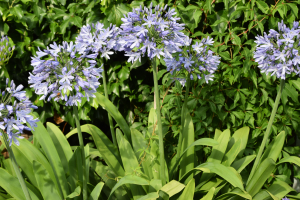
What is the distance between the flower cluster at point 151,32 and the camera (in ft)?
5.41

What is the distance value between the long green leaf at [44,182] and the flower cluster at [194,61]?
49.0 inches

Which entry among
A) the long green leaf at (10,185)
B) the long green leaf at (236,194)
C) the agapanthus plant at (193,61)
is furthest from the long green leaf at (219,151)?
the long green leaf at (10,185)

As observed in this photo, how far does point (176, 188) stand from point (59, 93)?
43.0 inches

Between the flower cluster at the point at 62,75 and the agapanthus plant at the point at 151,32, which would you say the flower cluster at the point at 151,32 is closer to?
the agapanthus plant at the point at 151,32

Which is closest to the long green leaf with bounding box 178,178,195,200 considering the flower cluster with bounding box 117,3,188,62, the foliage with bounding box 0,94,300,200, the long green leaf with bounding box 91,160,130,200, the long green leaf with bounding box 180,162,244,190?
the foliage with bounding box 0,94,300,200

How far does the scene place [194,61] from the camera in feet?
6.81

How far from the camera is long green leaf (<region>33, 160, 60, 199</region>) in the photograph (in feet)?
6.12

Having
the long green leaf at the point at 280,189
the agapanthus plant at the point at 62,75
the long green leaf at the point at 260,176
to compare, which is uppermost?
the agapanthus plant at the point at 62,75

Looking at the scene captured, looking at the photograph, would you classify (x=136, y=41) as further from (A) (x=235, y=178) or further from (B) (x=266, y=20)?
(B) (x=266, y=20)

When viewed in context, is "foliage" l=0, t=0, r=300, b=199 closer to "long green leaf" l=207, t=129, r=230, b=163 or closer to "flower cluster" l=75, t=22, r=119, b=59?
"long green leaf" l=207, t=129, r=230, b=163

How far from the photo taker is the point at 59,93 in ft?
5.50

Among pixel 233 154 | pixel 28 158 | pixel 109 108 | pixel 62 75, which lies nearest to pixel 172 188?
pixel 233 154

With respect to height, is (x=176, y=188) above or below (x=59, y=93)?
below

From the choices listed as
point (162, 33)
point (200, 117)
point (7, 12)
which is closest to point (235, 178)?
point (200, 117)
